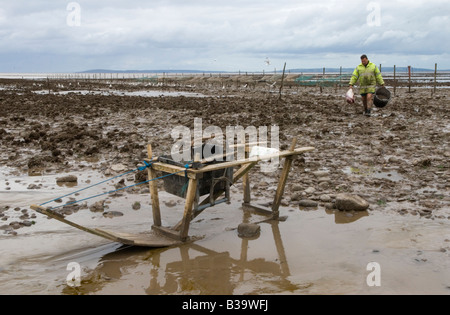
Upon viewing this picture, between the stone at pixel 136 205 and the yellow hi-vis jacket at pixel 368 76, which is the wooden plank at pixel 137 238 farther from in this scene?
the yellow hi-vis jacket at pixel 368 76

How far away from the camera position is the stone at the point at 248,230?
5.40 m

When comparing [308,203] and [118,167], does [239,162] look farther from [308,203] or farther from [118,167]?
[118,167]

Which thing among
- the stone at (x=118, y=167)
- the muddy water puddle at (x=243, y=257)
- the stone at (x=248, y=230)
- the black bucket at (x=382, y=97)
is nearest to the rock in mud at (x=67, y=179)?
the stone at (x=118, y=167)

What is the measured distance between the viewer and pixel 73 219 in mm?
6000

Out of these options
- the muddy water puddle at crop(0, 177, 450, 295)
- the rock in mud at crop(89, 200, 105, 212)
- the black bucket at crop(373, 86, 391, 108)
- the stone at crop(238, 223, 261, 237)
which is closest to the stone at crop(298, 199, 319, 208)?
the muddy water puddle at crop(0, 177, 450, 295)

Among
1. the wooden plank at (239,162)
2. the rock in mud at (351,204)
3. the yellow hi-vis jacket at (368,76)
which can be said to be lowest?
the rock in mud at (351,204)

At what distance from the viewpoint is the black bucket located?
15.2m

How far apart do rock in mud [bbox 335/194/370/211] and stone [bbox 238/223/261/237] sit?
1431 mm

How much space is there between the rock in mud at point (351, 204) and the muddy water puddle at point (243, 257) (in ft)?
0.41

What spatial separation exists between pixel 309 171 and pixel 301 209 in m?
1.90
